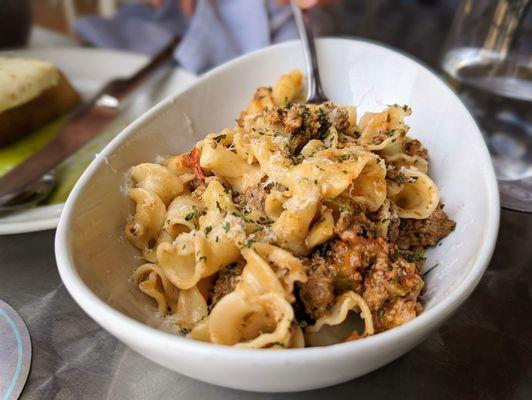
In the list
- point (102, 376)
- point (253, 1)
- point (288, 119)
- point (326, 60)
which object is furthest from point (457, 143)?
point (253, 1)

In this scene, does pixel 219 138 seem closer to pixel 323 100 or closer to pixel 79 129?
pixel 323 100

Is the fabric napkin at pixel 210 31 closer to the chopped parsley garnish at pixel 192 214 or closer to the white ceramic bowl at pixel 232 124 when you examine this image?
the white ceramic bowl at pixel 232 124

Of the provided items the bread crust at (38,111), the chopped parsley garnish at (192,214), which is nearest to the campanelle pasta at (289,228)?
the chopped parsley garnish at (192,214)

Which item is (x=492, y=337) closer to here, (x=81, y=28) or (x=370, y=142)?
(x=370, y=142)

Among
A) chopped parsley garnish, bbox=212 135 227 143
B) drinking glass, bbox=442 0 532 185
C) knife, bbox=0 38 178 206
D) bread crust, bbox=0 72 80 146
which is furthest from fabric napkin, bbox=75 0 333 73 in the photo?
chopped parsley garnish, bbox=212 135 227 143

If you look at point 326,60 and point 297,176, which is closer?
point 297,176

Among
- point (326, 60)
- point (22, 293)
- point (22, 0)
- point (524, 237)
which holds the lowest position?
point (22, 293)

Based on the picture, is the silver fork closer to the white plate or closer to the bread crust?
the white plate
